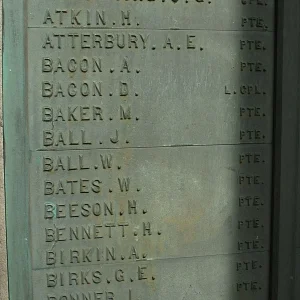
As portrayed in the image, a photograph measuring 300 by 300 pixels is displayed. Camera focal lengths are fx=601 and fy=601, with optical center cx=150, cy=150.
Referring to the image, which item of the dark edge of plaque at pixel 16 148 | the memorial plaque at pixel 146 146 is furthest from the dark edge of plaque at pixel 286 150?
the dark edge of plaque at pixel 16 148

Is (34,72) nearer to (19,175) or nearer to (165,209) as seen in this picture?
(19,175)

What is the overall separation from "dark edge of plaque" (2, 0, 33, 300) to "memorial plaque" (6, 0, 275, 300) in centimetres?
2

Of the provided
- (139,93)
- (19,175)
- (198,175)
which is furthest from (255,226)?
(19,175)

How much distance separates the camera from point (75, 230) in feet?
9.59

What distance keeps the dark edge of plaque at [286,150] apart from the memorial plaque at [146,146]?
2.2 inches

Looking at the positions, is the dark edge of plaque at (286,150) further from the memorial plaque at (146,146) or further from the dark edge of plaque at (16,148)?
the dark edge of plaque at (16,148)

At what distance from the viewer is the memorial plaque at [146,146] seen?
284 centimetres

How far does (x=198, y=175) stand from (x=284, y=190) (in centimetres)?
46

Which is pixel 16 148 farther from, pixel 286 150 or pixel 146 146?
pixel 286 150

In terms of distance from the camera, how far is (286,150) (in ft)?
10.0

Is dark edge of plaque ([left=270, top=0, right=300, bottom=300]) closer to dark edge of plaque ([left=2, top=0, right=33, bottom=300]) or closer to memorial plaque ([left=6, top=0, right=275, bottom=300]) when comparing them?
memorial plaque ([left=6, top=0, right=275, bottom=300])

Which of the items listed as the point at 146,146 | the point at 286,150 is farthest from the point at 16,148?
the point at 286,150

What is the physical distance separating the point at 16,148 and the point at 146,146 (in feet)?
2.05

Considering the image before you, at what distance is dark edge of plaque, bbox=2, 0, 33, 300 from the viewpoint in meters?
2.75
